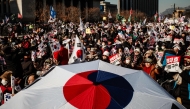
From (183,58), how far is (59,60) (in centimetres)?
383

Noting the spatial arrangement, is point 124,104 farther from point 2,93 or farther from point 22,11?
point 22,11

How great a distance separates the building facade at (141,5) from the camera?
5365 inches

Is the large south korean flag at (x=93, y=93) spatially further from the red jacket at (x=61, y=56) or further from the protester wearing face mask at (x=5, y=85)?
the red jacket at (x=61, y=56)

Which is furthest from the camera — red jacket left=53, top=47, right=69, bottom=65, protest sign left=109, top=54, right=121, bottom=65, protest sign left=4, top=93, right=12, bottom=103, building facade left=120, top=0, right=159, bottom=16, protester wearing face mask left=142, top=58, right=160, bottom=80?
building facade left=120, top=0, right=159, bottom=16

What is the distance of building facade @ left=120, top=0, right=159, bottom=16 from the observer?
5365 inches

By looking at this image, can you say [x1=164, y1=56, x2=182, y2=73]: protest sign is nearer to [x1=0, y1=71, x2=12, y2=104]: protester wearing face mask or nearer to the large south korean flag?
the large south korean flag

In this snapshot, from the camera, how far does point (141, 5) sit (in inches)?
5984

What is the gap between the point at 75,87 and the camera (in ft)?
10.7

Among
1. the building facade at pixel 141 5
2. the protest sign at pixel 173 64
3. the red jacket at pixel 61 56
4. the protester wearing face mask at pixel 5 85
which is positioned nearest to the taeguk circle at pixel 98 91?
the protester wearing face mask at pixel 5 85

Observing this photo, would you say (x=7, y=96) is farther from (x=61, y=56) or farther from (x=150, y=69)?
(x=61, y=56)

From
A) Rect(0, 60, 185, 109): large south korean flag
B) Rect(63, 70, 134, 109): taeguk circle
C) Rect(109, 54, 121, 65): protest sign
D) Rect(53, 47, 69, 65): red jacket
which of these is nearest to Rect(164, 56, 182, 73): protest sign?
Rect(109, 54, 121, 65): protest sign

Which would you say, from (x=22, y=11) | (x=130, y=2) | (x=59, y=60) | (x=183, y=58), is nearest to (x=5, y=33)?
(x=59, y=60)

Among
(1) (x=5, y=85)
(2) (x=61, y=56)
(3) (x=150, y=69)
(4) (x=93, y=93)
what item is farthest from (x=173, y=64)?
(4) (x=93, y=93)

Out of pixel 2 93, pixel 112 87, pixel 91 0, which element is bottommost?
pixel 2 93
